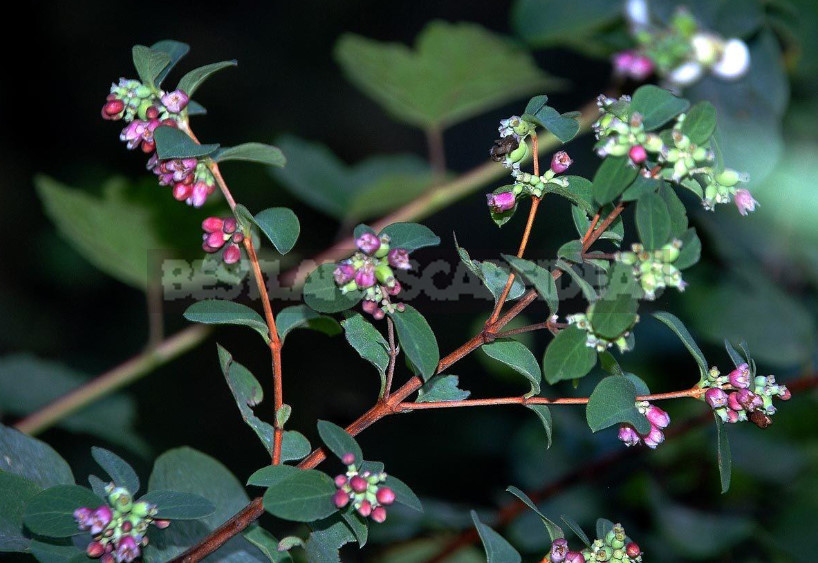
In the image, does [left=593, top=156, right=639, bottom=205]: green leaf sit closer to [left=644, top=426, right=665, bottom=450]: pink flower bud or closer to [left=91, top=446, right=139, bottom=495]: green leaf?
[left=644, top=426, right=665, bottom=450]: pink flower bud

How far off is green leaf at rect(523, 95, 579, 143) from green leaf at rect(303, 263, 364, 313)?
184 millimetres

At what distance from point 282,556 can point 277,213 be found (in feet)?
0.89

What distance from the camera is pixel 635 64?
126 cm

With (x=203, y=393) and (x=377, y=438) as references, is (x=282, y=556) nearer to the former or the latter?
(x=377, y=438)

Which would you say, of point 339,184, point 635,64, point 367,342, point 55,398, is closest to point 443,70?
point 339,184

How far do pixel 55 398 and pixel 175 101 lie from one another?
84 cm

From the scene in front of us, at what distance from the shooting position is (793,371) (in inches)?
59.9

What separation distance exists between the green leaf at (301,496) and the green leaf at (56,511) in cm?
15

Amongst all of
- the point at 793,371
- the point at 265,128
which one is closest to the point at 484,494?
the point at 793,371

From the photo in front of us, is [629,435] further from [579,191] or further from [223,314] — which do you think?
[223,314]

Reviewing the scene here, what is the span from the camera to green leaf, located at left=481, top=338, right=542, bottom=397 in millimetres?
661

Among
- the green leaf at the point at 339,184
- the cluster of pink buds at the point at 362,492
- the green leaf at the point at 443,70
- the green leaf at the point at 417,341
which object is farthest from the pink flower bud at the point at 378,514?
the green leaf at the point at 443,70

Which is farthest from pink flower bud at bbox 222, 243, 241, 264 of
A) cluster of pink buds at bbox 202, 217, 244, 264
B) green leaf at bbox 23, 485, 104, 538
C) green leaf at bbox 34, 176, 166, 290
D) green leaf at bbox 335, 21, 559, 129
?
green leaf at bbox 335, 21, 559, 129

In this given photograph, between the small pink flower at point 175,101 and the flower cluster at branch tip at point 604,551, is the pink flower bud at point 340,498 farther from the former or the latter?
the small pink flower at point 175,101
